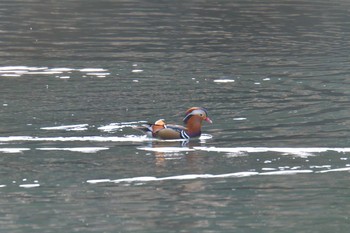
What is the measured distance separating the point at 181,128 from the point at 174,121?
157 centimetres

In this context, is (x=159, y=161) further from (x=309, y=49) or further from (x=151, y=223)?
(x=309, y=49)

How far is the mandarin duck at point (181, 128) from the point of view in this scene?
19859mm

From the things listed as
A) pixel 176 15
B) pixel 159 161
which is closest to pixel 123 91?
pixel 159 161

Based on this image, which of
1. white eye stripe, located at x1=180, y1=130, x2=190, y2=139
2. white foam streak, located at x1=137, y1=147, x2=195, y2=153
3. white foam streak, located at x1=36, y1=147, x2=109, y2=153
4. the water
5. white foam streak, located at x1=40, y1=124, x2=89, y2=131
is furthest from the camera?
white foam streak, located at x1=40, y1=124, x2=89, y2=131

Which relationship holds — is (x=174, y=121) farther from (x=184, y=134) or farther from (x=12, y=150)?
(x=12, y=150)

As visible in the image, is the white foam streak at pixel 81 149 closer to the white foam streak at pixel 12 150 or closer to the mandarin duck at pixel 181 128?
the white foam streak at pixel 12 150

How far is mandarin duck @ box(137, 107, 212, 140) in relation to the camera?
19.9 m

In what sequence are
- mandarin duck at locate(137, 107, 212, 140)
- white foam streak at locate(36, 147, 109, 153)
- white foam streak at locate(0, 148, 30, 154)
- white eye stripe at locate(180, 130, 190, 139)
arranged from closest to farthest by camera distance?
white foam streak at locate(0, 148, 30, 154), white foam streak at locate(36, 147, 109, 153), mandarin duck at locate(137, 107, 212, 140), white eye stripe at locate(180, 130, 190, 139)

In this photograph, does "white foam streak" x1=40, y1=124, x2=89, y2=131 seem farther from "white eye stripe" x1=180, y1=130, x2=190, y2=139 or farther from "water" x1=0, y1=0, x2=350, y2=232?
"white eye stripe" x1=180, y1=130, x2=190, y2=139

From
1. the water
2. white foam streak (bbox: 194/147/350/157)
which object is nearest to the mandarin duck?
the water

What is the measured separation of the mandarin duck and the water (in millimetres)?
172

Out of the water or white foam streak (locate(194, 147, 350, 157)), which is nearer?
the water

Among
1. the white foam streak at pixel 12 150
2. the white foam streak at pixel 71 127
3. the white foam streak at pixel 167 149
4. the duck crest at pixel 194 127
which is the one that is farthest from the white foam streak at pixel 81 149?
the duck crest at pixel 194 127

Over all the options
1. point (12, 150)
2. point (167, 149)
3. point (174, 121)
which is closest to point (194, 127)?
point (167, 149)
